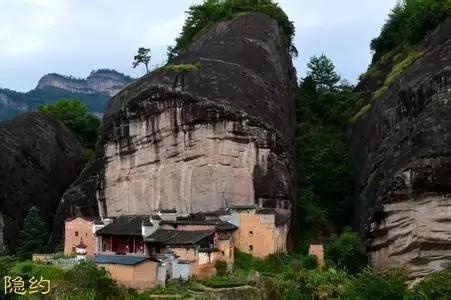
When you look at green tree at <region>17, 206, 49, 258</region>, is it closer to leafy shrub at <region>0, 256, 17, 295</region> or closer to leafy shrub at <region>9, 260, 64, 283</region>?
leafy shrub at <region>0, 256, 17, 295</region>

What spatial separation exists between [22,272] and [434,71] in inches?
762

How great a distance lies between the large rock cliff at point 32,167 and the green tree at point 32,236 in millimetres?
1481

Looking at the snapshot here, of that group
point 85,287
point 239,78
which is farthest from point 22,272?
point 239,78

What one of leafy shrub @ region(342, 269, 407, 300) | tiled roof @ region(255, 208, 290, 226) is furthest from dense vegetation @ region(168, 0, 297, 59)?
leafy shrub @ region(342, 269, 407, 300)

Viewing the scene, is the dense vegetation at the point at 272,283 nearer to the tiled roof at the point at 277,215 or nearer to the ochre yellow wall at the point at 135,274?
the ochre yellow wall at the point at 135,274

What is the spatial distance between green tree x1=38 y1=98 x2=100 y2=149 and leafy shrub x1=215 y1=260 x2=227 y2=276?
25.6m

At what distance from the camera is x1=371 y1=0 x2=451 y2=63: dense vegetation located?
1709 inches

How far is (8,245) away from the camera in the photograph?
3950 cm

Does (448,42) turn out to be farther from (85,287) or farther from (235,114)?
(85,287)

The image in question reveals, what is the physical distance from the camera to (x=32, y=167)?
44781 mm

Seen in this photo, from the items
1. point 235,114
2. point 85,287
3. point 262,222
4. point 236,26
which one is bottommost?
point 85,287

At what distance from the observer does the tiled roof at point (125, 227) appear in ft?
106

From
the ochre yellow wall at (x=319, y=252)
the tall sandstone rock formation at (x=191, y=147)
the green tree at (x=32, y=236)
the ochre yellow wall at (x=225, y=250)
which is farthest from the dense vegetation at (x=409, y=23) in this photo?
the green tree at (x=32, y=236)

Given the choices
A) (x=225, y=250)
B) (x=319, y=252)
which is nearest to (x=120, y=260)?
(x=225, y=250)
